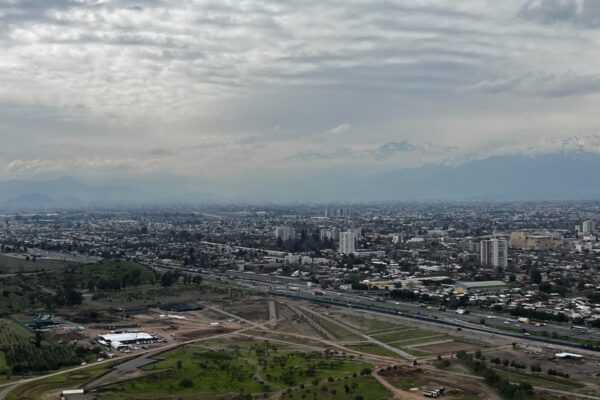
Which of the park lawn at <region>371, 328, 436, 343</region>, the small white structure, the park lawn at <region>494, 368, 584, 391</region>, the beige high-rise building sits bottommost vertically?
the park lawn at <region>494, 368, 584, 391</region>

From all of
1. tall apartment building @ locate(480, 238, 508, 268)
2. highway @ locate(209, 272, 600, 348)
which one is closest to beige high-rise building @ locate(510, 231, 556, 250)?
tall apartment building @ locate(480, 238, 508, 268)

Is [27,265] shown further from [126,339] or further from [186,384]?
[186,384]

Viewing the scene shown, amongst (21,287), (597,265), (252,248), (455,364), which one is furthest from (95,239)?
(455,364)

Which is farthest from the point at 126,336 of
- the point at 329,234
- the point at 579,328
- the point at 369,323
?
the point at 329,234

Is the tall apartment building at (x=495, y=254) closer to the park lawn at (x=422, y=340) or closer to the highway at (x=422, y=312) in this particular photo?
the highway at (x=422, y=312)

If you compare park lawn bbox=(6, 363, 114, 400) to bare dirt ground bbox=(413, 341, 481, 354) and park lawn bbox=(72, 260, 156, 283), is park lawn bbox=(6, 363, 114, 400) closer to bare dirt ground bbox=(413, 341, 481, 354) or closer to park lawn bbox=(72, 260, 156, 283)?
bare dirt ground bbox=(413, 341, 481, 354)

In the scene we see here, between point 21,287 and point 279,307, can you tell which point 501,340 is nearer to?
point 279,307
